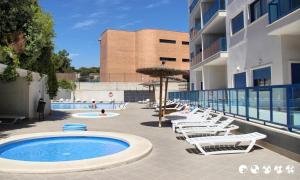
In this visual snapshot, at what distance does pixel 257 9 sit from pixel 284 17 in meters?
4.83

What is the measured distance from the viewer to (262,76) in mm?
17734

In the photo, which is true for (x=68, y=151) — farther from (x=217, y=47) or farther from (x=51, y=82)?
(x=217, y=47)

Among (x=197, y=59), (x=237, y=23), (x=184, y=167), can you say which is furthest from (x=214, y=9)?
(x=184, y=167)

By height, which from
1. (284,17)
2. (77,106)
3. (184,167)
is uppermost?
(284,17)

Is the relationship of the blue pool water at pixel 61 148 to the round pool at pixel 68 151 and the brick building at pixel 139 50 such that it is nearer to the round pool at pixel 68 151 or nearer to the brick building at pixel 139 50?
the round pool at pixel 68 151

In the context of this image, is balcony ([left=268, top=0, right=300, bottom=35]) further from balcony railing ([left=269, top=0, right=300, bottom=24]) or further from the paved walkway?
the paved walkway

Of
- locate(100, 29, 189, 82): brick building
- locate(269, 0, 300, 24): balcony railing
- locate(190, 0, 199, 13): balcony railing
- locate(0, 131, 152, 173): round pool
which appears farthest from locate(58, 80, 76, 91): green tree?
locate(269, 0, 300, 24): balcony railing

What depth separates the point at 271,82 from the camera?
1662 centimetres

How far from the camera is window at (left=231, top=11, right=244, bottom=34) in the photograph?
68.2 ft

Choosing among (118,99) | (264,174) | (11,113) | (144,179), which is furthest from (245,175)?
(118,99)

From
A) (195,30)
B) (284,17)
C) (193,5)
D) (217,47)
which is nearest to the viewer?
(284,17)

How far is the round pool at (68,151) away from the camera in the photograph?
22.6 feet

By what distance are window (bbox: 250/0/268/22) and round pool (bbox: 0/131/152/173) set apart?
11596 mm

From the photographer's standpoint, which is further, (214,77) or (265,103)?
(214,77)
